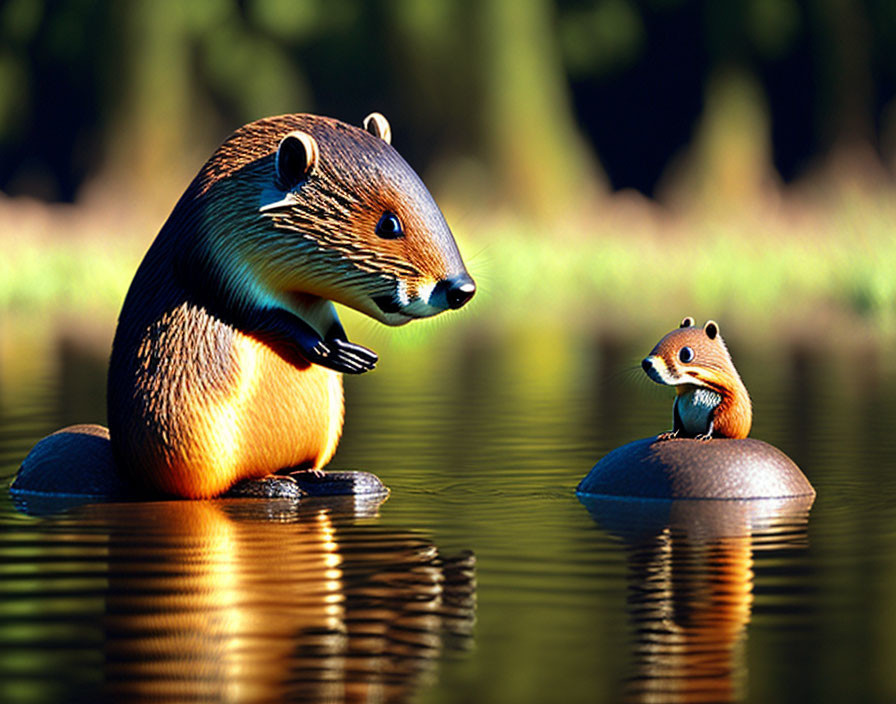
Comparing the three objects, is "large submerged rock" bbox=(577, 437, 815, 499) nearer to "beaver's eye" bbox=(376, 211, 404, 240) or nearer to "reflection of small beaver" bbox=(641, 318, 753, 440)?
"reflection of small beaver" bbox=(641, 318, 753, 440)

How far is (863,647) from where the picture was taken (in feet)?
21.6

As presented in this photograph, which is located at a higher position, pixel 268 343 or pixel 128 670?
pixel 268 343

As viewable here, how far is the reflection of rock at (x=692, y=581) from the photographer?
19.9 ft

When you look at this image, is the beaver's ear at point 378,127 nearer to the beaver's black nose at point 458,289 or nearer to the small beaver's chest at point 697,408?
the beaver's black nose at point 458,289

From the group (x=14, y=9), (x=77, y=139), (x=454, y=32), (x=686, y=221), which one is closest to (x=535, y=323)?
(x=686, y=221)

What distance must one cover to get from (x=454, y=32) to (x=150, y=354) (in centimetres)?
2734

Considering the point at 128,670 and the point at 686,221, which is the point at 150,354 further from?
the point at 686,221

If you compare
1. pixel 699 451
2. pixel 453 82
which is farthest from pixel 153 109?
pixel 699 451

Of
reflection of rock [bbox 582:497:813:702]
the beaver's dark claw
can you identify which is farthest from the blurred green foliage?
reflection of rock [bbox 582:497:813:702]

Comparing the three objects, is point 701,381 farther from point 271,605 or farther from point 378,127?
point 271,605

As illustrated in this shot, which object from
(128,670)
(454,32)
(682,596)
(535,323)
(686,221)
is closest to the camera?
(128,670)

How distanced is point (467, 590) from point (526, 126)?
2931 cm

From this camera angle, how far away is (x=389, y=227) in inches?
379

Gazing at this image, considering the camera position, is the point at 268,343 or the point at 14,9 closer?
the point at 268,343
